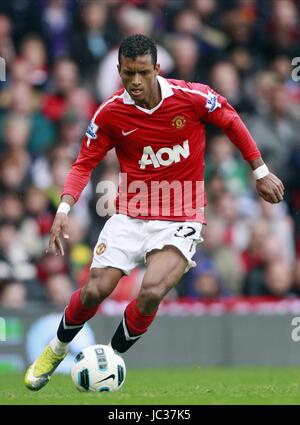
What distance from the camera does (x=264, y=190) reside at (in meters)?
8.00

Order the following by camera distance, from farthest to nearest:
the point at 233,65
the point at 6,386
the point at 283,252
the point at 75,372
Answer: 1. the point at 233,65
2. the point at 283,252
3. the point at 6,386
4. the point at 75,372

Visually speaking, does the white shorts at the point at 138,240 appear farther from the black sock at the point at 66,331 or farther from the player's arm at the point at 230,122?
the player's arm at the point at 230,122

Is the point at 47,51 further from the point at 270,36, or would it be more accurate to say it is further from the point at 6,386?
the point at 6,386

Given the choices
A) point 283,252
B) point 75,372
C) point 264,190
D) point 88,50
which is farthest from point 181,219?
point 88,50

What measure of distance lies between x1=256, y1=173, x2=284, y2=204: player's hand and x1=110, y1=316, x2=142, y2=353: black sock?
50.0 inches

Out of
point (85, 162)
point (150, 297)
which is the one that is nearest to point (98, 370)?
point (150, 297)

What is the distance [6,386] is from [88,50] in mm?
5631

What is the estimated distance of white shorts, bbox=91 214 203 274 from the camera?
26.5 feet

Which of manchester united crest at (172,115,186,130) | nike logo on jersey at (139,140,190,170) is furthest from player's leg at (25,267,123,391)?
manchester united crest at (172,115,186,130)

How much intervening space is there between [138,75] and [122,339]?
1.77 metres

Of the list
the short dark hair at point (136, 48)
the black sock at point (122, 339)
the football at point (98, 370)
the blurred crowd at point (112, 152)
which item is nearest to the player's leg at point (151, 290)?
the black sock at point (122, 339)

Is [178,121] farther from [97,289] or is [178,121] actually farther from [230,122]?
[97,289]

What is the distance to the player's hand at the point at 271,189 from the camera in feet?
26.1

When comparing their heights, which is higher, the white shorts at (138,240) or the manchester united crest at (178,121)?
the manchester united crest at (178,121)
